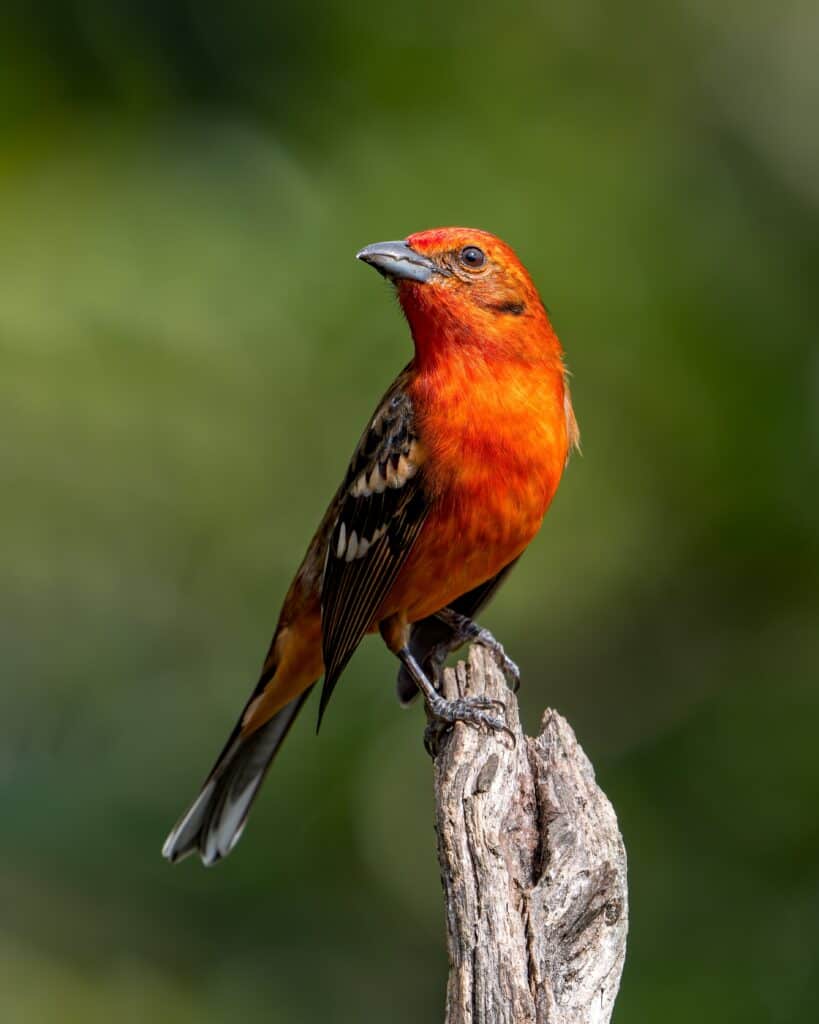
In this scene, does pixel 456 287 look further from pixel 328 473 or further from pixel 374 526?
pixel 328 473

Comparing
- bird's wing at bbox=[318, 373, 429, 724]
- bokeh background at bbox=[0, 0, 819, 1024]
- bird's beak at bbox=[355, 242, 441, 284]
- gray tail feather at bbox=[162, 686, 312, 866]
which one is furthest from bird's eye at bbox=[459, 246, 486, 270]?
gray tail feather at bbox=[162, 686, 312, 866]

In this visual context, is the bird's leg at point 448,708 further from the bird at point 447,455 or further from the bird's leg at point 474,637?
the bird's leg at point 474,637

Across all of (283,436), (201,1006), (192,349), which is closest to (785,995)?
(201,1006)

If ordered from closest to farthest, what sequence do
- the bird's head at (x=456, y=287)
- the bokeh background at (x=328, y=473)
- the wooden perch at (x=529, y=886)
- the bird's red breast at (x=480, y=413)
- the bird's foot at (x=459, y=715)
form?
the wooden perch at (x=529, y=886) < the bird's foot at (x=459, y=715) < the bird's red breast at (x=480, y=413) < the bird's head at (x=456, y=287) < the bokeh background at (x=328, y=473)

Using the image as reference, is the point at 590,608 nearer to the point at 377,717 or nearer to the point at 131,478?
the point at 377,717

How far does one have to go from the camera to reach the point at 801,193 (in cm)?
679

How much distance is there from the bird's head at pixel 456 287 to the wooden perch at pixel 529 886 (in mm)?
1547

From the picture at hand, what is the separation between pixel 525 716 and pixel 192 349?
7.67 ft

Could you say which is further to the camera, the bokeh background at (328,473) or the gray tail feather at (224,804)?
the bokeh background at (328,473)

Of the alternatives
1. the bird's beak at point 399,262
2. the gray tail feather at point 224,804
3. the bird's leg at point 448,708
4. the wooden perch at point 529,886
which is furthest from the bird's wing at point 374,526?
the wooden perch at point 529,886

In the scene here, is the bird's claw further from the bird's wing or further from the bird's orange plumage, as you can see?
the bird's wing

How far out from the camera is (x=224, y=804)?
5863 mm

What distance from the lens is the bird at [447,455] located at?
498cm

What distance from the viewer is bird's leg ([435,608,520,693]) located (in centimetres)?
593
